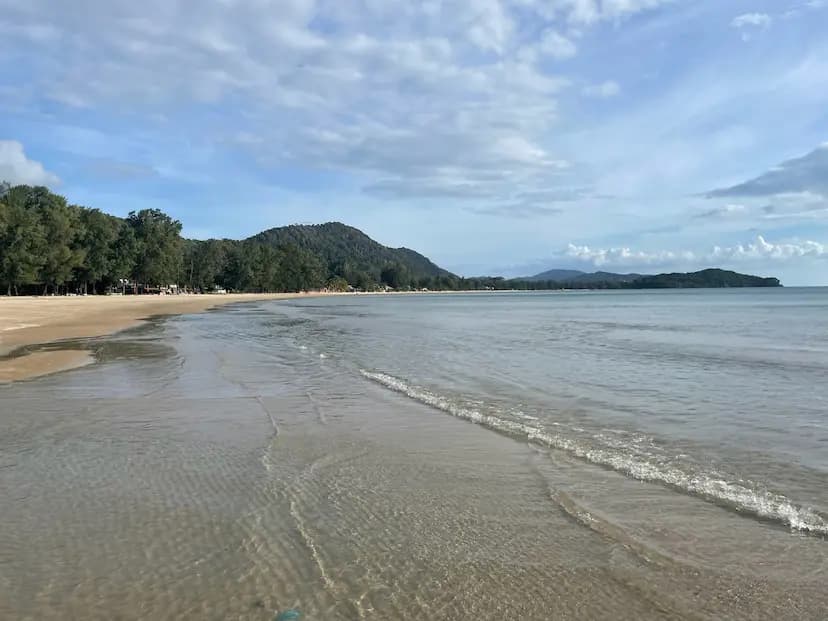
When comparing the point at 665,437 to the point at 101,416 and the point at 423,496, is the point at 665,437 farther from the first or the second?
the point at 101,416

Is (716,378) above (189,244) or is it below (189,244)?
below

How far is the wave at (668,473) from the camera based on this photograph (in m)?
5.86

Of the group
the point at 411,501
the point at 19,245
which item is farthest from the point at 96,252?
the point at 411,501

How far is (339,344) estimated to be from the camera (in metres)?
26.0

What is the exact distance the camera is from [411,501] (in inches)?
240

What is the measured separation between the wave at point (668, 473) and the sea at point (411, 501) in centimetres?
5

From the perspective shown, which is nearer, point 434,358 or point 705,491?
point 705,491

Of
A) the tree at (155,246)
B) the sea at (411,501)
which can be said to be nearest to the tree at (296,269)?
the tree at (155,246)

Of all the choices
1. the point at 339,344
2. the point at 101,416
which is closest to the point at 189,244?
the point at 339,344

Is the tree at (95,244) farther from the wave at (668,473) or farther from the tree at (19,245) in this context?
the wave at (668,473)

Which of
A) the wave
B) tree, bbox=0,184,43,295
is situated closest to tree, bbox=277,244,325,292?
tree, bbox=0,184,43,295

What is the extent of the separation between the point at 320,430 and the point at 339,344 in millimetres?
16673

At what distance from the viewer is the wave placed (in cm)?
586

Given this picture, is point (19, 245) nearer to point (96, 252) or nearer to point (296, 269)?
point (96, 252)
